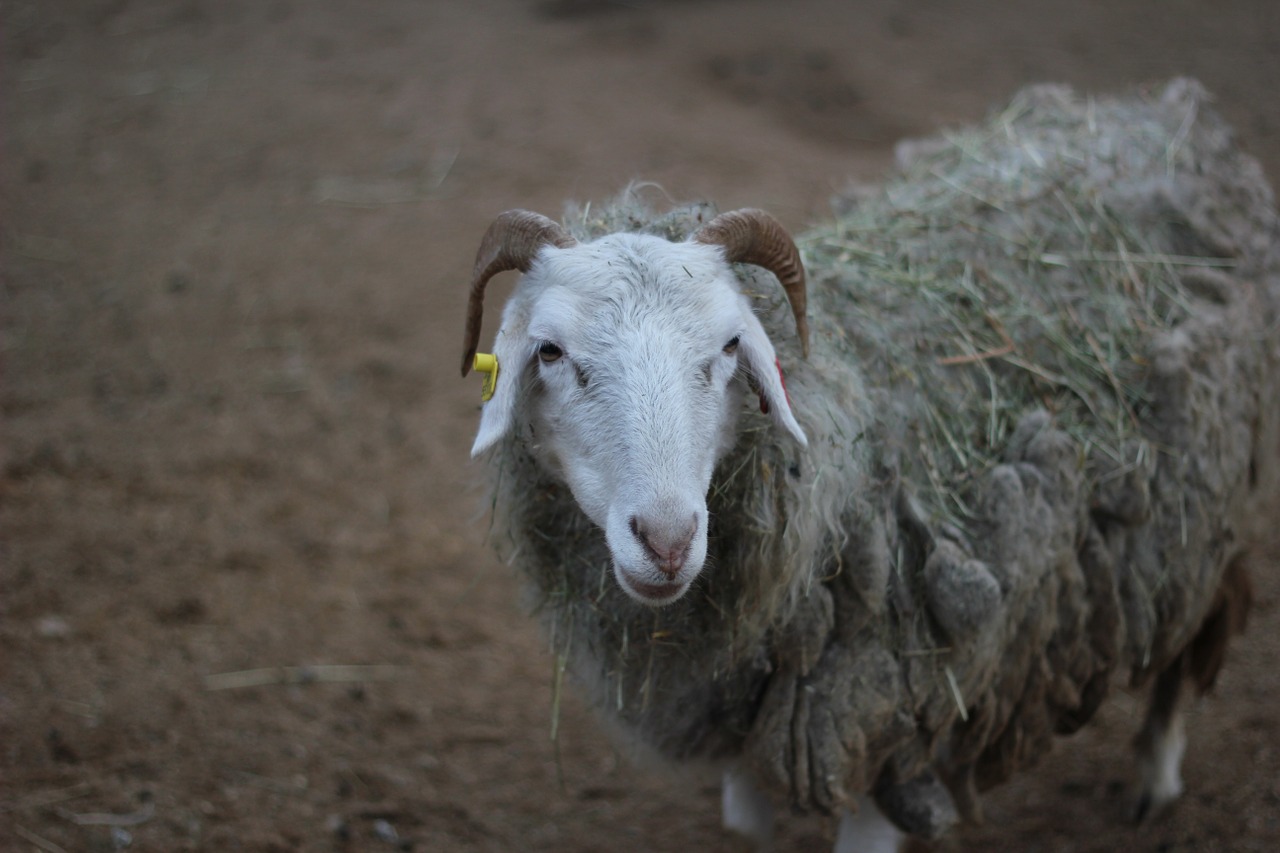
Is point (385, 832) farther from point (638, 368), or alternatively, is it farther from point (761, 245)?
point (761, 245)

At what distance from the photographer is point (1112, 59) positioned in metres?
9.54

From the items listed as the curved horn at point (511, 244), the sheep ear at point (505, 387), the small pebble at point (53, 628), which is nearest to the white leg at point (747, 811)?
the sheep ear at point (505, 387)

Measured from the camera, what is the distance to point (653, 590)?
7.31ft

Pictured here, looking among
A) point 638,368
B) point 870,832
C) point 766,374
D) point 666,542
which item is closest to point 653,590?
point 666,542

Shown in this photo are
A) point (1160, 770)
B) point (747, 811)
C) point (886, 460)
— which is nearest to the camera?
point (886, 460)

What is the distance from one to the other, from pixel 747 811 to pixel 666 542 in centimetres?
169

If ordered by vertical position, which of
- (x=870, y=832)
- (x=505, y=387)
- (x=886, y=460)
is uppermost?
(x=505, y=387)

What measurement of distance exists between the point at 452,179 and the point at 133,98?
3.53 m

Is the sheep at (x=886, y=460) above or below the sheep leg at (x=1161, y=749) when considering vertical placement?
above

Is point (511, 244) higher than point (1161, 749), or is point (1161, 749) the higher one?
point (511, 244)

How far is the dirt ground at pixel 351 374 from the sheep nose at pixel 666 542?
1051 mm

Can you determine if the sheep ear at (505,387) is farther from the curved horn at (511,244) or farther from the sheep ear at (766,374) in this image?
the sheep ear at (766,374)

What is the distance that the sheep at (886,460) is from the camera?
95.0 inches

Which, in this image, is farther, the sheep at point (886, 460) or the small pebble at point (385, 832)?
the small pebble at point (385, 832)
